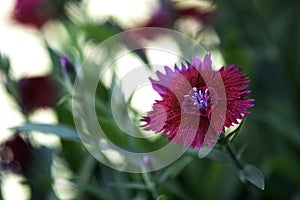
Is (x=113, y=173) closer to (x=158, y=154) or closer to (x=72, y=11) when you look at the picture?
(x=158, y=154)

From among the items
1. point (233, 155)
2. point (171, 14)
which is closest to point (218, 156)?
point (233, 155)

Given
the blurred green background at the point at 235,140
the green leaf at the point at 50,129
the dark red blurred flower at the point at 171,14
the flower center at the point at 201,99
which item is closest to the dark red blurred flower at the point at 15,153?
the blurred green background at the point at 235,140

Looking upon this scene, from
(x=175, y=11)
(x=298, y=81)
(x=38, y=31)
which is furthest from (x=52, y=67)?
(x=298, y=81)

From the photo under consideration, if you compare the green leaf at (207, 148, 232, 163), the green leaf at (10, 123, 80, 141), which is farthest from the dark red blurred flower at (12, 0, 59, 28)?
the green leaf at (207, 148, 232, 163)

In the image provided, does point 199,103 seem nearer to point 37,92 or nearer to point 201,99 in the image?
point 201,99

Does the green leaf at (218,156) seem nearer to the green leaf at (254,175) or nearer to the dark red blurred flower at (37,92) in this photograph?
the green leaf at (254,175)

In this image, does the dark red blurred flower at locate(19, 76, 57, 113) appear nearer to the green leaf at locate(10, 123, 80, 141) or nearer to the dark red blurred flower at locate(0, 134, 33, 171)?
the dark red blurred flower at locate(0, 134, 33, 171)
